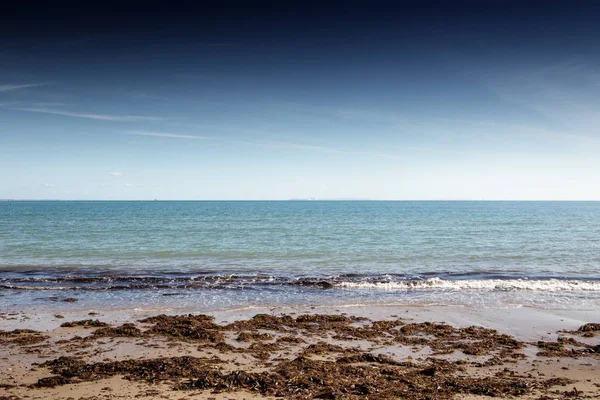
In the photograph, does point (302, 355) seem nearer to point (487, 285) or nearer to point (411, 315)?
point (411, 315)

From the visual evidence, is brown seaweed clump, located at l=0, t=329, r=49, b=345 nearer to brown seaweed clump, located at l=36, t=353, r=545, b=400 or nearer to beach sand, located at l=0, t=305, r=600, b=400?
beach sand, located at l=0, t=305, r=600, b=400

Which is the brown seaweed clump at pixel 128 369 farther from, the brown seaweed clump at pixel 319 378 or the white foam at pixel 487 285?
the white foam at pixel 487 285

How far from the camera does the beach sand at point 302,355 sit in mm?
7566

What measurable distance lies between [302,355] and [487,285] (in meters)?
13.0

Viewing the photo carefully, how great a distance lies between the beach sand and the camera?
24.8 ft

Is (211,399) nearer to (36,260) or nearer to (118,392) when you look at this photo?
(118,392)

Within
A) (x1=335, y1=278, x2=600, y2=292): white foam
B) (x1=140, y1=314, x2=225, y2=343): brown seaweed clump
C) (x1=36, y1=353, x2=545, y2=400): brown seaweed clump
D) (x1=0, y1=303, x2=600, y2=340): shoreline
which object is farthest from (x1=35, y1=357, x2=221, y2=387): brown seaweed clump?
(x1=335, y1=278, x2=600, y2=292): white foam

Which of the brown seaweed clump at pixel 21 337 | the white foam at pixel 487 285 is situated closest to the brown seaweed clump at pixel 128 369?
the brown seaweed clump at pixel 21 337

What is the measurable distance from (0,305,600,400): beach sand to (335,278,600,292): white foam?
170 inches

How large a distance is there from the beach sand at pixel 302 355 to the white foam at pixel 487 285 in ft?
14.2

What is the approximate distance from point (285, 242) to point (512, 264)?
62.7 ft

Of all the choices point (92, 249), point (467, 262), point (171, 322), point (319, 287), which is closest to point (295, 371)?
point (171, 322)

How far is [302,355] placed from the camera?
9539 mm

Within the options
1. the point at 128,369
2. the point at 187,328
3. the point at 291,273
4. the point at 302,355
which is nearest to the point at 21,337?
the point at 187,328
